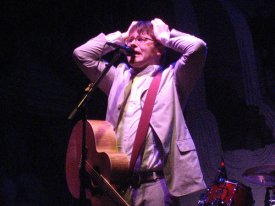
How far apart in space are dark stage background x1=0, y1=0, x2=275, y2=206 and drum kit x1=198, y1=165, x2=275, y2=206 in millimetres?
1013

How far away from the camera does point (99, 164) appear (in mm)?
2881

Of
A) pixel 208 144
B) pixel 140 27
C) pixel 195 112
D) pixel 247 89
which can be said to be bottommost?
pixel 208 144

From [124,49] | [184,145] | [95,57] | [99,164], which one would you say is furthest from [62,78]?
[184,145]

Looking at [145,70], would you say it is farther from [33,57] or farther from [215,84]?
[33,57]

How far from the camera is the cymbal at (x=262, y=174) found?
153 inches

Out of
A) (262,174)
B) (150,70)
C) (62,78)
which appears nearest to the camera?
(150,70)

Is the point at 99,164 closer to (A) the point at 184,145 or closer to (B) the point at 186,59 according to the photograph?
(A) the point at 184,145

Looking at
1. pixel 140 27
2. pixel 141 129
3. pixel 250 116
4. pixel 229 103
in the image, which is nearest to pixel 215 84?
pixel 229 103

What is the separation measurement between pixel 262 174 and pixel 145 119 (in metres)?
→ 1.76

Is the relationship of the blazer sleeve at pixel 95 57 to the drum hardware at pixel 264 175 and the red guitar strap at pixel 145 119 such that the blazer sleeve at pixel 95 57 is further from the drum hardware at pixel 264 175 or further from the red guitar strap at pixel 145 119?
the drum hardware at pixel 264 175

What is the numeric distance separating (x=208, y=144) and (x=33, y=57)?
287 centimetres

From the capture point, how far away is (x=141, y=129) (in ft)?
9.51

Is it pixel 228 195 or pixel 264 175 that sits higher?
pixel 264 175

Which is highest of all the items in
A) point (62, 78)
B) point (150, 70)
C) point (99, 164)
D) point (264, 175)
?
point (150, 70)
